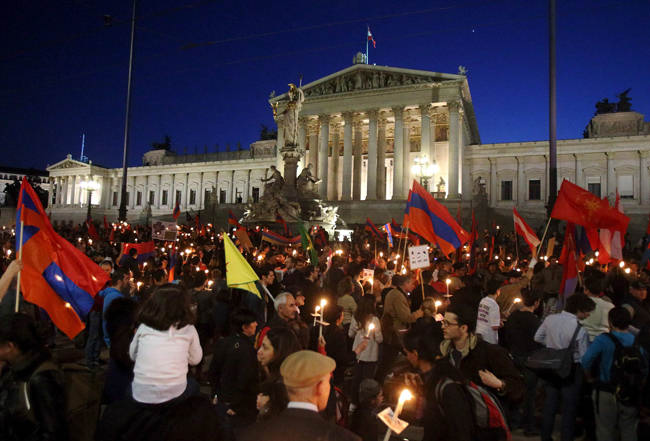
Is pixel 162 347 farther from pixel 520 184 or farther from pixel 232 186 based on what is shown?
pixel 232 186

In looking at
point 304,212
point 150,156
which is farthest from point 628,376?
point 150,156

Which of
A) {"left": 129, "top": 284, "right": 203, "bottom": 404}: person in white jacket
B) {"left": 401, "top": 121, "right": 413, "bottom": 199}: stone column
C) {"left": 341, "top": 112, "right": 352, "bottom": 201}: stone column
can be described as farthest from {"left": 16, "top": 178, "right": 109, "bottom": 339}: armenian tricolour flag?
{"left": 341, "top": 112, "right": 352, "bottom": 201}: stone column

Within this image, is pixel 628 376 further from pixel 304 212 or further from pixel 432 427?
pixel 304 212

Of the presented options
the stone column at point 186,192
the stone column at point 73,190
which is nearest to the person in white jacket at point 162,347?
the stone column at point 186,192

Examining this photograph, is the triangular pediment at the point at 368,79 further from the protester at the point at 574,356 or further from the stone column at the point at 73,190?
the stone column at the point at 73,190

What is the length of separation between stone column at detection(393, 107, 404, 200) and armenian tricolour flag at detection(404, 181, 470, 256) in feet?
107

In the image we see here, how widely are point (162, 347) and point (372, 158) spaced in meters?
41.2

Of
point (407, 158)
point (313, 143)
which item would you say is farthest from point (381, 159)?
point (313, 143)

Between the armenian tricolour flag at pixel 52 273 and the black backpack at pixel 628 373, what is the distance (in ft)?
16.7

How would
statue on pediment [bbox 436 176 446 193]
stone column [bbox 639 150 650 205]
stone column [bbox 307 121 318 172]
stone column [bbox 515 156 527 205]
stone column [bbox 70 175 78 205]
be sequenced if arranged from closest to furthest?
stone column [bbox 639 150 650 205]
statue on pediment [bbox 436 176 446 193]
stone column [bbox 515 156 527 205]
stone column [bbox 307 121 318 172]
stone column [bbox 70 175 78 205]

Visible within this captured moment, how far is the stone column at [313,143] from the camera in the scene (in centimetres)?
4822

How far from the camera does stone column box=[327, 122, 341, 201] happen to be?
48.1 meters

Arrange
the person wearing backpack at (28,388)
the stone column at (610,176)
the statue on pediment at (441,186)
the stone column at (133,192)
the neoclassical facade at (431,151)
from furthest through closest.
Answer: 1. the stone column at (133,192)
2. the stone column at (610,176)
3. the statue on pediment at (441,186)
4. the neoclassical facade at (431,151)
5. the person wearing backpack at (28,388)

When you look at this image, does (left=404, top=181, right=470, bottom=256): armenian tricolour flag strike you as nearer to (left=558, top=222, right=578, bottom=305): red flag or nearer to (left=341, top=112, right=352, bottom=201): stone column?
(left=558, top=222, right=578, bottom=305): red flag
